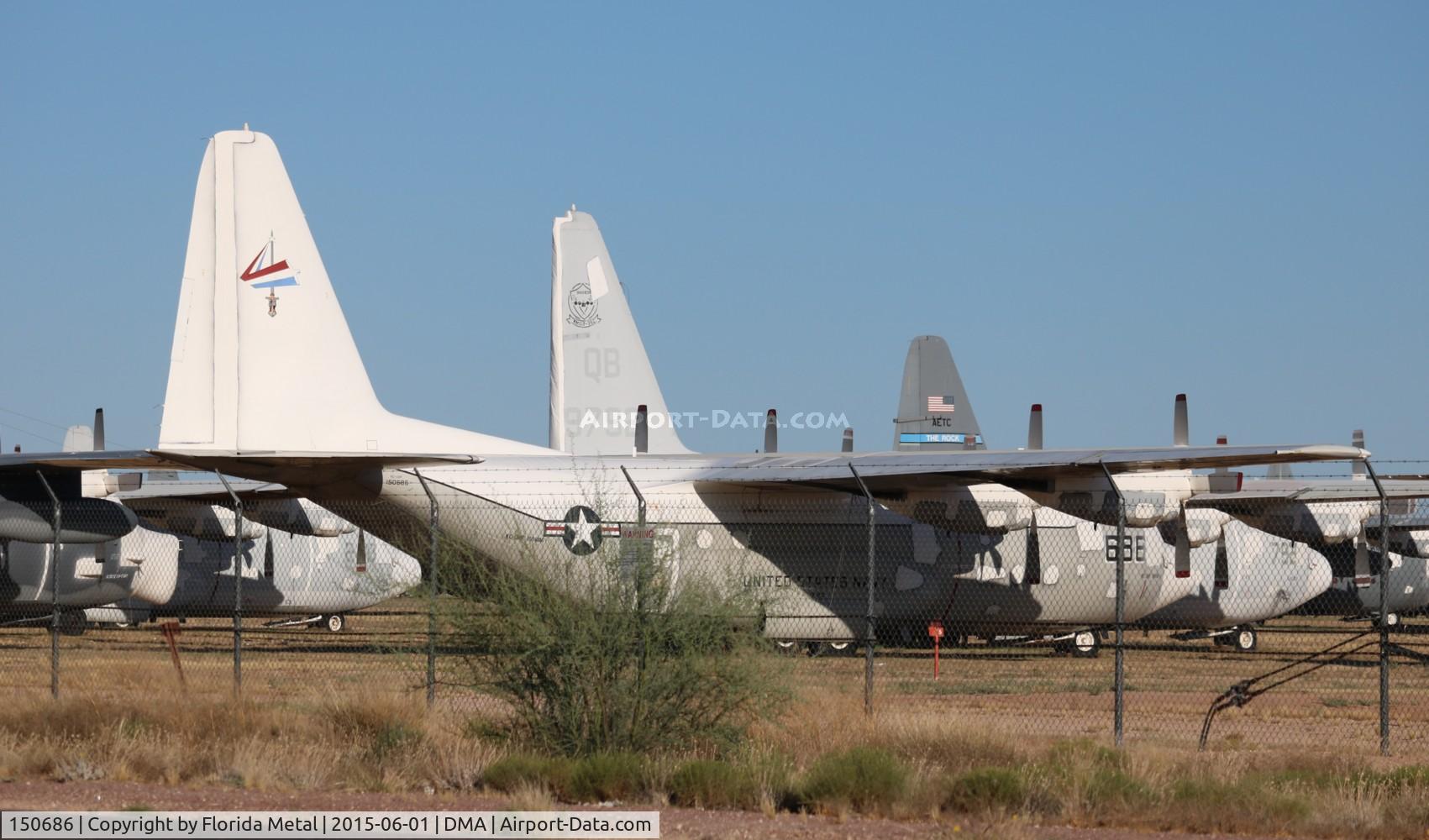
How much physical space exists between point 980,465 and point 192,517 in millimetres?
15102

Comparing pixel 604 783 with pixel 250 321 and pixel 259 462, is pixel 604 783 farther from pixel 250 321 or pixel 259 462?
pixel 250 321

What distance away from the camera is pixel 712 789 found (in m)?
11.1

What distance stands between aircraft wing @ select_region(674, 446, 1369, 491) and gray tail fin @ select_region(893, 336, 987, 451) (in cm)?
828

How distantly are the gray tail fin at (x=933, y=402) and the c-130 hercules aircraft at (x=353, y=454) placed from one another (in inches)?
356

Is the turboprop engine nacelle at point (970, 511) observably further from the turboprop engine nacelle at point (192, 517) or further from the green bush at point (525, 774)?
the turboprop engine nacelle at point (192, 517)

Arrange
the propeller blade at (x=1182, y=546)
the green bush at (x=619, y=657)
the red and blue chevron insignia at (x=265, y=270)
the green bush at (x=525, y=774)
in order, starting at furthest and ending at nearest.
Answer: the propeller blade at (x=1182, y=546) → the red and blue chevron insignia at (x=265, y=270) → the green bush at (x=619, y=657) → the green bush at (x=525, y=774)

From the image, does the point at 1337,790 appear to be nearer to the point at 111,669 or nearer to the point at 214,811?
the point at 214,811

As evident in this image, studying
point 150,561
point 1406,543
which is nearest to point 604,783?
point 150,561

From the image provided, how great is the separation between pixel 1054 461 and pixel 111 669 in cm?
1151

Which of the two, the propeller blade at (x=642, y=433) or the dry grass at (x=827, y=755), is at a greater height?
the propeller blade at (x=642, y=433)

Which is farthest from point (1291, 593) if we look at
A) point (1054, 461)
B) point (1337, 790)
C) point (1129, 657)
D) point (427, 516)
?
point (1337, 790)

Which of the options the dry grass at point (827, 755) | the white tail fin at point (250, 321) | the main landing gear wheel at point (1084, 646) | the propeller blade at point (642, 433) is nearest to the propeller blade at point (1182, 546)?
the dry grass at point (827, 755)

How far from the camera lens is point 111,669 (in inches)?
767
